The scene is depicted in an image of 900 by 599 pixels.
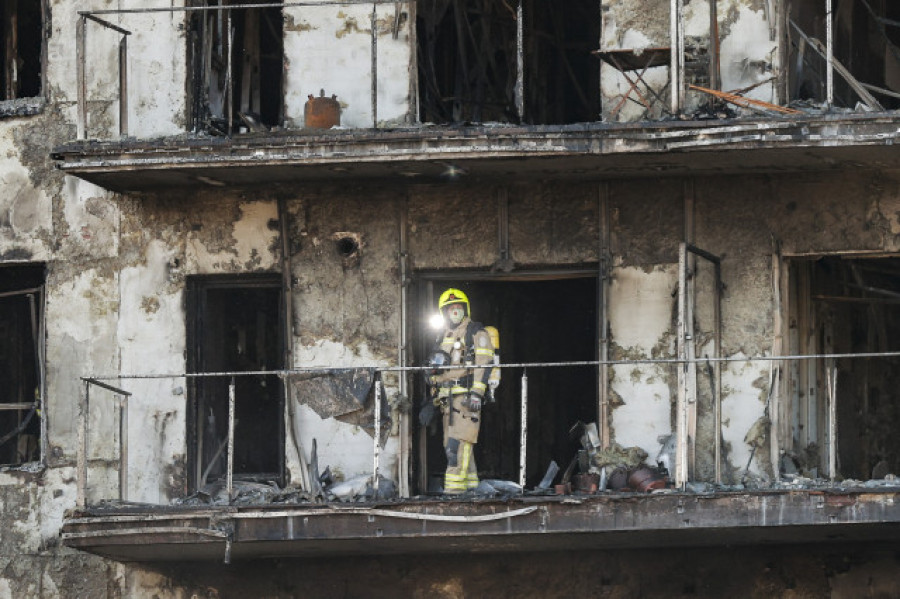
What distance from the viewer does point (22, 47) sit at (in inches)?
873

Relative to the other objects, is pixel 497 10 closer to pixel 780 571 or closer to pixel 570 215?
pixel 570 215

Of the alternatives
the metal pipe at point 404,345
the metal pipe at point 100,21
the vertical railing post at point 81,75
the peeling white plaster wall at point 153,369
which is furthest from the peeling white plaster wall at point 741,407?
the metal pipe at point 100,21

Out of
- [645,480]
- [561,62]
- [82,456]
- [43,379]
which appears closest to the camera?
[645,480]

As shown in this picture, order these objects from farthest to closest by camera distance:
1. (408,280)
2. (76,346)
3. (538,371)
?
(538,371), (76,346), (408,280)

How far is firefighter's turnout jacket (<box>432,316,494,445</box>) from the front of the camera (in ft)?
63.4

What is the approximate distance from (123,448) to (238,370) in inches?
72.8

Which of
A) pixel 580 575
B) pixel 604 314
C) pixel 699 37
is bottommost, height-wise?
pixel 580 575

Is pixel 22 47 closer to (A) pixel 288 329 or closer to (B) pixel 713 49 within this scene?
(A) pixel 288 329

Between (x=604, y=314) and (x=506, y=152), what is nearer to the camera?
(x=506, y=152)

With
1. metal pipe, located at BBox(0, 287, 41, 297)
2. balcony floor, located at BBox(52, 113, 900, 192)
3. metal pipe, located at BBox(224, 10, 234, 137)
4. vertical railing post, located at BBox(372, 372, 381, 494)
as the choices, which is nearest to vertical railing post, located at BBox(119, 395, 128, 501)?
metal pipe, located at BBox(0, 287, 41, 297)

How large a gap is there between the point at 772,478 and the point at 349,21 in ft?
17.9

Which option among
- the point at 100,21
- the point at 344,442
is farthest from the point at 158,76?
the point at 344,442

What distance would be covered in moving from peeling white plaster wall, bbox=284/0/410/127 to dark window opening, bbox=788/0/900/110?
342 centimetres

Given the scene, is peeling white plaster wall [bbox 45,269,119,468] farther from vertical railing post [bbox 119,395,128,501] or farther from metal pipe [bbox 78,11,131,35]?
metal pipe [bbox 78,11,131,35]
